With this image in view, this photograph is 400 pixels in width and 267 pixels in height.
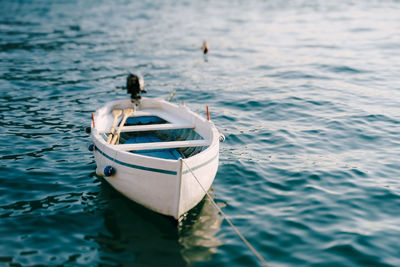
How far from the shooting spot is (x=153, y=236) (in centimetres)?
717

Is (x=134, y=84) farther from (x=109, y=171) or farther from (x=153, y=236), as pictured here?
(x=153, y=236)

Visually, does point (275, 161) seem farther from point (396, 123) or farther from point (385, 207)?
point (396, 123)

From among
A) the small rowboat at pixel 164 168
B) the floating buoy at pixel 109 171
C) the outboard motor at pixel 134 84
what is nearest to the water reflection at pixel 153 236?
the small rowboat at pixel 164 168

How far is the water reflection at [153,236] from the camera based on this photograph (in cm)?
661

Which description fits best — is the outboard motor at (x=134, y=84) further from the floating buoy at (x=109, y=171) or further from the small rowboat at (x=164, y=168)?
the floating buoy at (x=109, y=171)

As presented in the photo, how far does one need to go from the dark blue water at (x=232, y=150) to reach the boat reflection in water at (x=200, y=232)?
3cm

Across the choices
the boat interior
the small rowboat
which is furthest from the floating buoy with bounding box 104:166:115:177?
the boat interior

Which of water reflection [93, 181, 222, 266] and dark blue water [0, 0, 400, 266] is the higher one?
dark blue water [0, 0, 400, 266]

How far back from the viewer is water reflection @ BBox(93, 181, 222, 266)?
260 inches

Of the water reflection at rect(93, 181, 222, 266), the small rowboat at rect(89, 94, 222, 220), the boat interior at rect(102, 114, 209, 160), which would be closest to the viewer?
the water reflection at rect(93, 181, 222, 266)

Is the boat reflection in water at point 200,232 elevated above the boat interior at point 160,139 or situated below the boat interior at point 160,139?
below

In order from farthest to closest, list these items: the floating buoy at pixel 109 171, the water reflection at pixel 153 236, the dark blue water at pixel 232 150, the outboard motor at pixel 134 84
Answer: the outboard motor at pixel 134 84 → the floating buoy at pixel 109 171 → the dark blue water at pixel 232 150 → the water reflection at pixel 153 236

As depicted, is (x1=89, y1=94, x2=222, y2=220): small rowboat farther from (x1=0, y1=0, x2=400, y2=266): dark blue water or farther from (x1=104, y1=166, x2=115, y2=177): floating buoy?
(x1=0, y1=0, x2=400, y2=266): dark blue water

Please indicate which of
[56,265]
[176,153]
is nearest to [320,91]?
[176,153]
